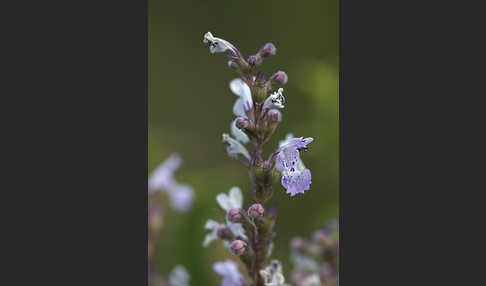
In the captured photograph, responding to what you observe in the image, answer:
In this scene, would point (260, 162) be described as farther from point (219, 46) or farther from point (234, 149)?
point (219, 46)

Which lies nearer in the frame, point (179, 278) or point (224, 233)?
point (224, 233)

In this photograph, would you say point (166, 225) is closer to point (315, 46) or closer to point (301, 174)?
point (315, 46)

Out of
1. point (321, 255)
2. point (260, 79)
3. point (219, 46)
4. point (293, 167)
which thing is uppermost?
point (219, 46)

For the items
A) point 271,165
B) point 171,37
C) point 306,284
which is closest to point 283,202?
point 306,284

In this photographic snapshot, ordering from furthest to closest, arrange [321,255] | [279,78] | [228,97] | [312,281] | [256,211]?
[228,97]
[321,255]
[312,281]
[279,78]
[256,211]

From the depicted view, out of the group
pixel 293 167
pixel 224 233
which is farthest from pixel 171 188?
pixel 293 167

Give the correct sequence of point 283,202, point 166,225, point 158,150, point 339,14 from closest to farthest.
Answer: point 339,14 → point 283,202 → point 166,225 → point 158,150
